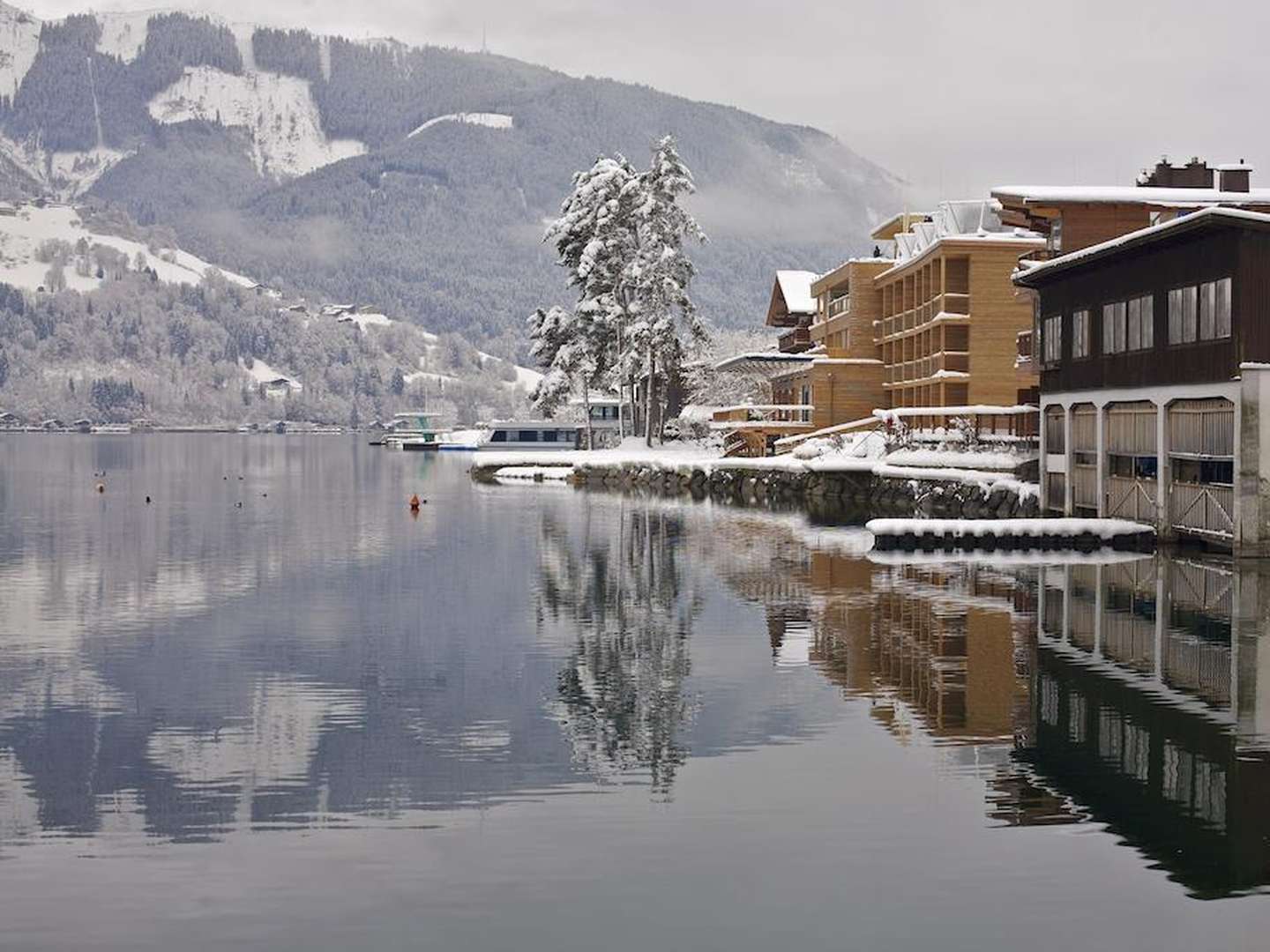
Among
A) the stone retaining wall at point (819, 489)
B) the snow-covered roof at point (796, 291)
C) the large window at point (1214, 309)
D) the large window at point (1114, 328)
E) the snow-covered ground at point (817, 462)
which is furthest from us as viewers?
the snow-covered roof at point (796, 291)

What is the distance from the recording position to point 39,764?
2323 centimetres

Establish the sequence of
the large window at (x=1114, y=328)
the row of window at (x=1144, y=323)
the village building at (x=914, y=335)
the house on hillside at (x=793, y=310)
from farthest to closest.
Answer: the house on hillside at (x=793, y=310)
the village building at (x=914, y=335)
the large window at (x=1114, y=328)
the row of window at (x=1144, y=323)

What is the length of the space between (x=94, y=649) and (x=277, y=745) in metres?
11.6

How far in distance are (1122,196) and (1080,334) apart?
11.8 metres

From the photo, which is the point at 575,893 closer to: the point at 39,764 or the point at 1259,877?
the point at 1259,877

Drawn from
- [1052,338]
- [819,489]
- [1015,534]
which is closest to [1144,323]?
[1015,534]

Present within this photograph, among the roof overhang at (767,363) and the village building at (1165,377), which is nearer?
the village building at (1165,377)

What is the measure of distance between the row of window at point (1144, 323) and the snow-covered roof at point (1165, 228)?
1.80 m

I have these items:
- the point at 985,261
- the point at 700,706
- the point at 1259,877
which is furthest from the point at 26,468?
the point at 1259,877

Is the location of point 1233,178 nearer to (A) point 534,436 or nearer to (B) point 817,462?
(B) point 817,462

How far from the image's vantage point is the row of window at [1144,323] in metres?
48.7

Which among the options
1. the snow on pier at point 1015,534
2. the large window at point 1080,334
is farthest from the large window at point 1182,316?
the large window at point 1080,334

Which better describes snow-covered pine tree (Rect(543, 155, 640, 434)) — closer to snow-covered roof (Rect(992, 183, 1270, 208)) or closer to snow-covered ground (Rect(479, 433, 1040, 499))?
snow-covered ground (Rect(479, 433, 1040, 499))

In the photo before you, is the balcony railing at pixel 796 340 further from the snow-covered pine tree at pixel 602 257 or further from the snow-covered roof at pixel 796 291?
the snow-covered pine tree at pixel 602 257
